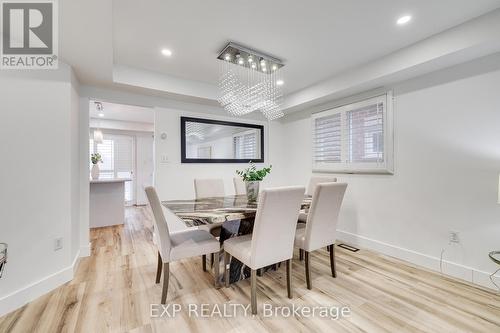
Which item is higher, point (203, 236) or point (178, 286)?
point (203, 236)

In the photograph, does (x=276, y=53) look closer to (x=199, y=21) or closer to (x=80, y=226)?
(x=199, y=21)

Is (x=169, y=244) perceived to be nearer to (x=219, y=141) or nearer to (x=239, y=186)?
(x=239, y=186)

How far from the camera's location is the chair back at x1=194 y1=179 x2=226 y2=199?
10.1ft

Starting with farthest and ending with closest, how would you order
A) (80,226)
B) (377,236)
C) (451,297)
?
(377,236) → (80,226) → (451,297)

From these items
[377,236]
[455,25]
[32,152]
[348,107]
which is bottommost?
[377,236]

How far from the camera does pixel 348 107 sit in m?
3.28

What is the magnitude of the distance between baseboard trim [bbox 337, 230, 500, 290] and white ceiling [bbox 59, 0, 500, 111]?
93.0 inches

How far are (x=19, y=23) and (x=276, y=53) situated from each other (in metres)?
2.27

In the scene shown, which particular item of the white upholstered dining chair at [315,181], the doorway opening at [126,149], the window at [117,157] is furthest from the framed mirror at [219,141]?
the window at [117,157]

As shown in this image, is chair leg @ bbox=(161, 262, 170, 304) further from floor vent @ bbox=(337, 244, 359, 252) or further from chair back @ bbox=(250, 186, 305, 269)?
floor vent @ bbox=(337, 244, 359, 252)

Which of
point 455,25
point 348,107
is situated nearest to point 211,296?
point 348,107

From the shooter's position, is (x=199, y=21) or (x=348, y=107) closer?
(x=199, y=21)

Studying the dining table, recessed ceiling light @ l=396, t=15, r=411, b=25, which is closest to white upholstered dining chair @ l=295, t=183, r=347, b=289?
the dining table

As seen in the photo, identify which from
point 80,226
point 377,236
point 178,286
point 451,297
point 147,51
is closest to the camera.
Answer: point 451,297
